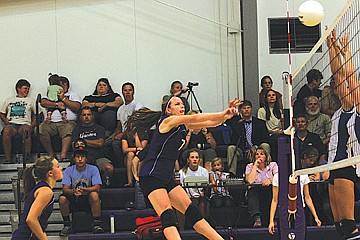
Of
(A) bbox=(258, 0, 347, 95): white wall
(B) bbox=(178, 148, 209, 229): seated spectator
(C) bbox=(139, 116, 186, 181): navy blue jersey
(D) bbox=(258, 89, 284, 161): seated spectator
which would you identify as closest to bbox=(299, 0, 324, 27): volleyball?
(C) bbox=(139, 116, 186, 181): navy blue jersey

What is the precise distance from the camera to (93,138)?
12656 mm

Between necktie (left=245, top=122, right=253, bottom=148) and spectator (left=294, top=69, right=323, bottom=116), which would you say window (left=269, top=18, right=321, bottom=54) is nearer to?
spectator (left=294, top=69, right=323, bottom=116)

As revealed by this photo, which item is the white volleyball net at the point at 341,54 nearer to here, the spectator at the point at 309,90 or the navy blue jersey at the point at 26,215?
the spectator at the point at 309,90

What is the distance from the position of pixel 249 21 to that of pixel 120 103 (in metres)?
2.83

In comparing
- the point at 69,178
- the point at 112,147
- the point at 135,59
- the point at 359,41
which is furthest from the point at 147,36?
A: the point at 359,41

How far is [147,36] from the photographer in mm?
14500

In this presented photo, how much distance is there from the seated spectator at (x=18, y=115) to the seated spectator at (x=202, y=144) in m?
2.82

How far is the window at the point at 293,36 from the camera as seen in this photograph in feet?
46.1

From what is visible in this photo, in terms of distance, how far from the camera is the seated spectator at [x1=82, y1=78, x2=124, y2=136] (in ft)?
43.8

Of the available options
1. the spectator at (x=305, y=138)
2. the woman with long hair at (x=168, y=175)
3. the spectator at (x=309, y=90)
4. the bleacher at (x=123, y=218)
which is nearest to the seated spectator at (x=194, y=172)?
the bleacher at (x=123, y=218)

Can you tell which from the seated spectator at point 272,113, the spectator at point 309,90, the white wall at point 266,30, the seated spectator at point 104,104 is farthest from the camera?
the white wall at point 266,30

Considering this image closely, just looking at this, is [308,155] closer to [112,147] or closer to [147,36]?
[112,147]

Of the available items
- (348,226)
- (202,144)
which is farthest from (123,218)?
(348,226)

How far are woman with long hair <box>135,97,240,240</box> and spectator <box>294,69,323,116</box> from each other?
16.3ft
